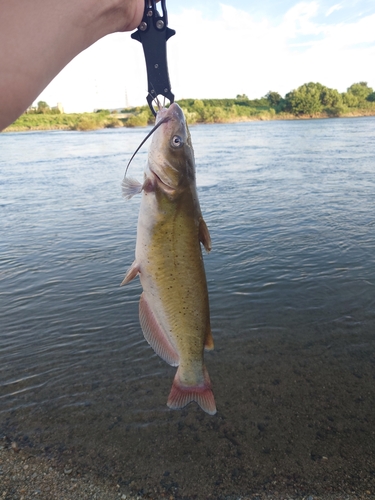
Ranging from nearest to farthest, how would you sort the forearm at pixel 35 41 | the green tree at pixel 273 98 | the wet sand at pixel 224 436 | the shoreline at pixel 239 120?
the forearm at pixel 35 41 → the wet sand at pixel 224 436 → the shoreline at pixel 239 120 → the green tree at pixel 273 98

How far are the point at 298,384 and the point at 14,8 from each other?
5049mm

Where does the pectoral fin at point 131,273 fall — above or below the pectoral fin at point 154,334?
above

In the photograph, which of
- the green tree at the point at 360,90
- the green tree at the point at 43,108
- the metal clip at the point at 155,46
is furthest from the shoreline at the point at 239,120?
the metal clip at the point at 155,46

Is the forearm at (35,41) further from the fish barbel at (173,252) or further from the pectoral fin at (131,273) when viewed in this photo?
the pectoral fin at (131,273)

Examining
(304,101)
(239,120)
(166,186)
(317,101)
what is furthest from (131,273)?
(317,101)

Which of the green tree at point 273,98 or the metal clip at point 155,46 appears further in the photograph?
the green tree at point 273,98

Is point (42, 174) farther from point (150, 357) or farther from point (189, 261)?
Result: point (189, 261)

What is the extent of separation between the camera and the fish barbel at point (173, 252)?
252cm

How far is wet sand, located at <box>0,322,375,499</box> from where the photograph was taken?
12.7 feet

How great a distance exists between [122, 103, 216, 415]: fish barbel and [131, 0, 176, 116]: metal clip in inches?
7.0

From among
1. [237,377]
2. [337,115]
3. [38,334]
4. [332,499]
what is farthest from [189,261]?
[337,115]

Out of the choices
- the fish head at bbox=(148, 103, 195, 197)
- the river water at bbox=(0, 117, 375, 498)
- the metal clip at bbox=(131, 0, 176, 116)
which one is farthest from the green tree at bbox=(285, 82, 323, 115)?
the fish head at bbox=(148, 103, 195, 197)

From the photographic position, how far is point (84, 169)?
74.5 feet

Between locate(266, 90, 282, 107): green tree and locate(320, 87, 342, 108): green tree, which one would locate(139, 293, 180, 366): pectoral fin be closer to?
locate(320, 87, 342, 108): green tree
